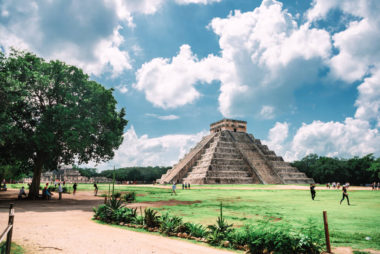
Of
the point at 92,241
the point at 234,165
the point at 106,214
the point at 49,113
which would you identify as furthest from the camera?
the point at 234,165

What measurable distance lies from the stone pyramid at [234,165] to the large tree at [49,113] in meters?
31.3

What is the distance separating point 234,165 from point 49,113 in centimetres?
4564

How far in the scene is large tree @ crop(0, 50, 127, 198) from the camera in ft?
62.5

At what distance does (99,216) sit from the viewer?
497 inches

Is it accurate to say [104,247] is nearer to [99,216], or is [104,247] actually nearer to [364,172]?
[99,216]

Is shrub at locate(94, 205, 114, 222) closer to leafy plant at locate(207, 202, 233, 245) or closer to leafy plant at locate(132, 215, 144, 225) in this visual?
leafy plant at locate(132, 215, 144, 225)

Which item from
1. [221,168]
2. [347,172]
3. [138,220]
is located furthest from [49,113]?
[347,172]

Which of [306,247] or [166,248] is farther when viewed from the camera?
[166,248]

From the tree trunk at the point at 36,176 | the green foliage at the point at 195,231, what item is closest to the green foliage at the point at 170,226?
the green foliage at the point at 195,231

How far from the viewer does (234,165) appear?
59688 millimetres

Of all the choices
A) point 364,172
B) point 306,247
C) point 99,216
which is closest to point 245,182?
point 364,172

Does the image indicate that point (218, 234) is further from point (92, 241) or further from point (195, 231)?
point (92, 241)

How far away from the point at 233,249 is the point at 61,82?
19.4m

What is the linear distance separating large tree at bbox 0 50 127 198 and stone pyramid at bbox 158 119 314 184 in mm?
31307
